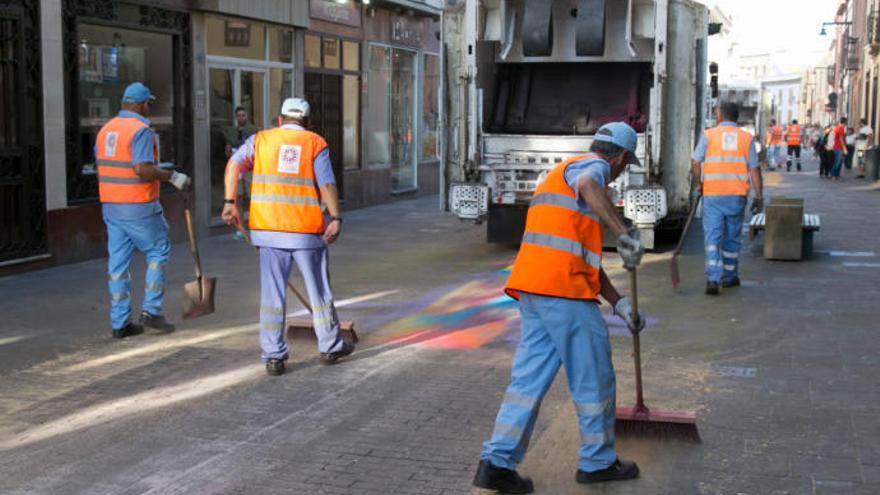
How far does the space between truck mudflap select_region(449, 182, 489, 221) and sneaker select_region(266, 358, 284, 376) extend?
5.81 m

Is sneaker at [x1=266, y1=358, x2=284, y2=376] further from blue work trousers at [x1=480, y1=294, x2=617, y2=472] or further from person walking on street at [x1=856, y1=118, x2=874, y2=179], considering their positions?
person walking on street at [x1=856, y1=118, x2=874, y2=179]

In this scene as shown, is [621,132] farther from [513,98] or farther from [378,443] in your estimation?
[513,98]

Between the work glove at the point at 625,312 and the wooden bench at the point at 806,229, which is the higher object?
the work glove at the point at 625,312

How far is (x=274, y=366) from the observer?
677 centimetres

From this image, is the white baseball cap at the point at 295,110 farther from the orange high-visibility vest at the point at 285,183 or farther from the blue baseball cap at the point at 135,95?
the blue baseball cap at the point at 135,95

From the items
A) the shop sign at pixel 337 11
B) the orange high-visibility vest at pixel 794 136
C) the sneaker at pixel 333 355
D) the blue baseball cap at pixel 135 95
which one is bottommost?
the sneaker at pixel 333 355

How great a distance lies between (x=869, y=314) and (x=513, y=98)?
5.95 metres

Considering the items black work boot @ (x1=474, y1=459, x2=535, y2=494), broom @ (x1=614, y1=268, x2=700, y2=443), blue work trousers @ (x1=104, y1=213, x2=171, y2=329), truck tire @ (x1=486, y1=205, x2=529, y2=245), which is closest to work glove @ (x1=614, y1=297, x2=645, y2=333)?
broom @ (x1=614, y1=268, x2=700, y2=443)

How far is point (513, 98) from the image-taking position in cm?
1367

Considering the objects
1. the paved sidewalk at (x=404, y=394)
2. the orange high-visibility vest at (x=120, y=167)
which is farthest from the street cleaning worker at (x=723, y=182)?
the orange high-visibility vest at (x=120, y=167)

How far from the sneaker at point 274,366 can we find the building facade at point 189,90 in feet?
8.01

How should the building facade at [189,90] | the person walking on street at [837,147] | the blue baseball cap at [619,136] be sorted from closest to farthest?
the blue baseball cap at [619,136], the building facade at [189,90], the person walking on street at [837,147]

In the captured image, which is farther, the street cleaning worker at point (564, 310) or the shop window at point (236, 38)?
the shop window at point (236, 38)

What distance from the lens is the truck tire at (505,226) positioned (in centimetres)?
1373
